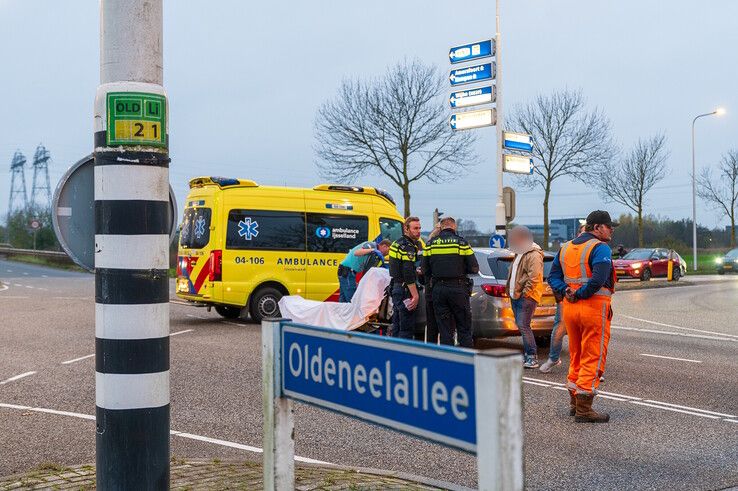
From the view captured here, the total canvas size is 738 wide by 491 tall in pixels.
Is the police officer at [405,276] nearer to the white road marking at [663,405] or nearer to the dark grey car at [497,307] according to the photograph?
the dark grey car at [497,307]

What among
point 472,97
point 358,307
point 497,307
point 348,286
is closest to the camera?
point 497,307

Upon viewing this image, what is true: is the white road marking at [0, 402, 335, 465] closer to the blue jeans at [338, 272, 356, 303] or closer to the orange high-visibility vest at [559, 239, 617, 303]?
the orange high-visibility vest at [559, 239, 617, 303]

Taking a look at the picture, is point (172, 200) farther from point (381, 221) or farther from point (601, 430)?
point (381, 221)

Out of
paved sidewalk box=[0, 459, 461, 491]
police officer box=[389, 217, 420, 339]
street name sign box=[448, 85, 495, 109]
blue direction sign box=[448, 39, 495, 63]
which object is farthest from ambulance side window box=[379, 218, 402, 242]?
paved sidewalk box=[0, 459, 461, 491]

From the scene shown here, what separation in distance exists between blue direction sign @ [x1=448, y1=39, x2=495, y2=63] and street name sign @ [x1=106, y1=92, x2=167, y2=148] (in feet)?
68.2

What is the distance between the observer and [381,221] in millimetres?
17109

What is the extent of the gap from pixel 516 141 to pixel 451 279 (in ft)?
47.4

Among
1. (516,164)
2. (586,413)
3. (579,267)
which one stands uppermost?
(516,164)

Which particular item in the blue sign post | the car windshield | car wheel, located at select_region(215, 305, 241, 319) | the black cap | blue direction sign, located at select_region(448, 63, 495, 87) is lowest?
car wheel, located at select_region(215, 305, 241, 319)

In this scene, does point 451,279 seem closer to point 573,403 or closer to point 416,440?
point 573,403

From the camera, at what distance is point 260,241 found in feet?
51.2

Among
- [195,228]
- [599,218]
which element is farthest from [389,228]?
[599,218]

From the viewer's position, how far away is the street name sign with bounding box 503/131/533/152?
23203 mm

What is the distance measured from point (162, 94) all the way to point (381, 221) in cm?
1301
